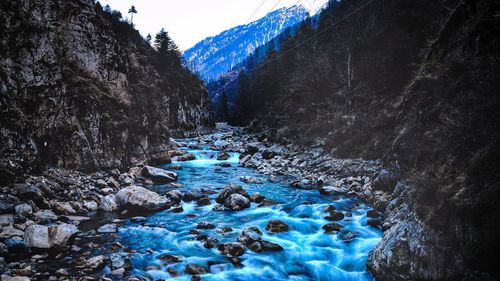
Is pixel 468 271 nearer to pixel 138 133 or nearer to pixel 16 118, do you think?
pixel 16 118

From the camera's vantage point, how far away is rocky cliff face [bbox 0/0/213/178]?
46.4ft

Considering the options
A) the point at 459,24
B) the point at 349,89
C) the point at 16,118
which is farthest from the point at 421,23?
the point at 16,118

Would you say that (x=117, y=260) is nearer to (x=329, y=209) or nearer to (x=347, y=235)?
(x=347, y=235)

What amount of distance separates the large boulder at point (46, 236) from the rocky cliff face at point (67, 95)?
467 cm

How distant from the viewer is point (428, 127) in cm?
1354

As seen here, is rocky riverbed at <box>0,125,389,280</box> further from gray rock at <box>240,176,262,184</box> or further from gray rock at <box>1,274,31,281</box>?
gray rock at <box>240,176,262,184</box>

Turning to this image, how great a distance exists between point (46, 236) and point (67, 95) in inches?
429

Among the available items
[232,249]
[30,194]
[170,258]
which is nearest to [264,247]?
[232,249]

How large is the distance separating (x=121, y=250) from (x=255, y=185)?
431 inches

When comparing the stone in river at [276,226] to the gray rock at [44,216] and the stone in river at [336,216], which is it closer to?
the stone in river at [336,216]

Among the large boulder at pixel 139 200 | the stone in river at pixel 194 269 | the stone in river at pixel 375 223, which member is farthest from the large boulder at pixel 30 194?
the stone in river at pixel 375 223

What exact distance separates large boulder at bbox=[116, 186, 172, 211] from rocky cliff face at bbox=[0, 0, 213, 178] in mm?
4408

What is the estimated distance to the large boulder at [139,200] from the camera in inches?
541

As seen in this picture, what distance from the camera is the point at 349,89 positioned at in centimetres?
2794
